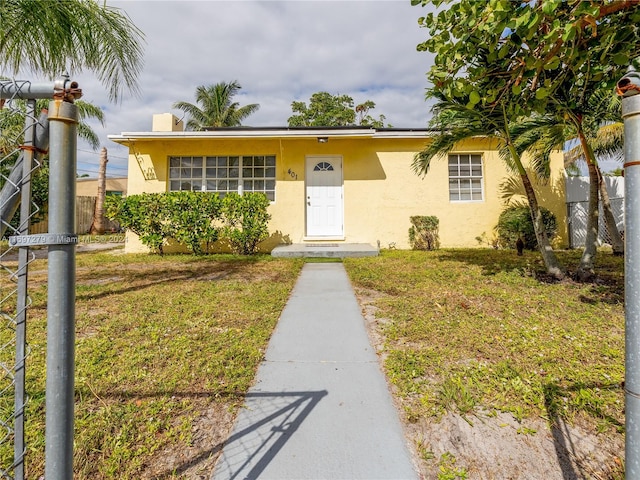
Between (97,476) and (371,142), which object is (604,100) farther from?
(97,476)

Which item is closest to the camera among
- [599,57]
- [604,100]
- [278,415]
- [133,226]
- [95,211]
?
[278,415]

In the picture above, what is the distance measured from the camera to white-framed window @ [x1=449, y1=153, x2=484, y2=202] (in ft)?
33.2

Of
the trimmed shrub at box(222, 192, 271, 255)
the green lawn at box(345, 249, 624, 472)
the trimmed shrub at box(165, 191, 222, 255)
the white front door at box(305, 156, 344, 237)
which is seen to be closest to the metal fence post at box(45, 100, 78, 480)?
the green lawn at box(345, 249, 624, 472)

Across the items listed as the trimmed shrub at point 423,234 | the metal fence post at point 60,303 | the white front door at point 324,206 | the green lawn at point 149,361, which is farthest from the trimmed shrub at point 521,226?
the metal fence post at point 60,303

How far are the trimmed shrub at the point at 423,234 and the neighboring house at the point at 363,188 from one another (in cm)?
20

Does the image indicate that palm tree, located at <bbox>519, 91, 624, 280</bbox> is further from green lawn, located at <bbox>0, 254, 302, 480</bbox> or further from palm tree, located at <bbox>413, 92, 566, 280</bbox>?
green lawn, located at <bbox>0, 254, 302, 480</bbox>

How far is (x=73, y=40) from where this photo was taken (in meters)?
4.12

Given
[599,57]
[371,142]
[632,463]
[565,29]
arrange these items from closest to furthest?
[632,463] < [565,29] < [599,57] < [371,142]

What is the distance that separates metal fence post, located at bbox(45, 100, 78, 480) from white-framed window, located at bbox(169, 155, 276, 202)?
9.23m

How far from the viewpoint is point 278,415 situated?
83.8 inches

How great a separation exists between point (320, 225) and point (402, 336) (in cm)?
695

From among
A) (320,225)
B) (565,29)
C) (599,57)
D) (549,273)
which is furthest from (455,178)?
(565,29)

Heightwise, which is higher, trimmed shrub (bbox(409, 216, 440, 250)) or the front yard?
trimmed shrub (bbox(409, 216, 440, 250))

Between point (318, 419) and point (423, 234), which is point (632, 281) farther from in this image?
point (423, 234)
